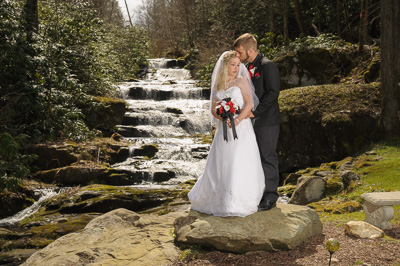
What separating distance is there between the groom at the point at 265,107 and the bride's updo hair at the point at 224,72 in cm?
15

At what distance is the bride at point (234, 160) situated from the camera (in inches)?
203

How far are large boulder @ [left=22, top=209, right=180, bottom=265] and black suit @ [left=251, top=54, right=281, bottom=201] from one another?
1.71 meters

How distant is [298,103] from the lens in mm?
11125

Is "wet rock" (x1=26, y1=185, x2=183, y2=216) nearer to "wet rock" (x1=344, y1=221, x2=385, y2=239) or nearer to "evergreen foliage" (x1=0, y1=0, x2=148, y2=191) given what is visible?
"evergreen foliage" (x1=0, y1=0, x2=148, y2=191)

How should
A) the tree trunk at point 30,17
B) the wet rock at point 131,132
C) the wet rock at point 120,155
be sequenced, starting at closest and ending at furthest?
the tree trunk at point 30,17
the wet rock at point 120,155
the wet rock at point 131,132

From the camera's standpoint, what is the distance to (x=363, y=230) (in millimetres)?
5172

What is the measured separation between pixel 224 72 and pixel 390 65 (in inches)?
273

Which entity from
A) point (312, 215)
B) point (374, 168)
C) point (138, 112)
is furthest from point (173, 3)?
point (312, 215)

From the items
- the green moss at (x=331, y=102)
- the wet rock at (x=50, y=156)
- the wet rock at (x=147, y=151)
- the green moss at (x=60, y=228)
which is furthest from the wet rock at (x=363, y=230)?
the wet rock at (x=50, y=156)

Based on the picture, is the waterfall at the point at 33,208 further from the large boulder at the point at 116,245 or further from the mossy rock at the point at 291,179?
the mossy rock at the point at 291,179

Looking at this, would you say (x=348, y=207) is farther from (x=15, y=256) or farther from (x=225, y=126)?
(x=15, y=256)

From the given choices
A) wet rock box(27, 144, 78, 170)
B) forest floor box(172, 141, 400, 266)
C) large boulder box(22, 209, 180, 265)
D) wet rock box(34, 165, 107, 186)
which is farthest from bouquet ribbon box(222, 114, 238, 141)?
wet rock box(27, 144, 78, 170)

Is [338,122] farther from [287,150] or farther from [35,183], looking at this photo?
[35,183]

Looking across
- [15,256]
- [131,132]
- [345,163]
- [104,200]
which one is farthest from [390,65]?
[131,132]
